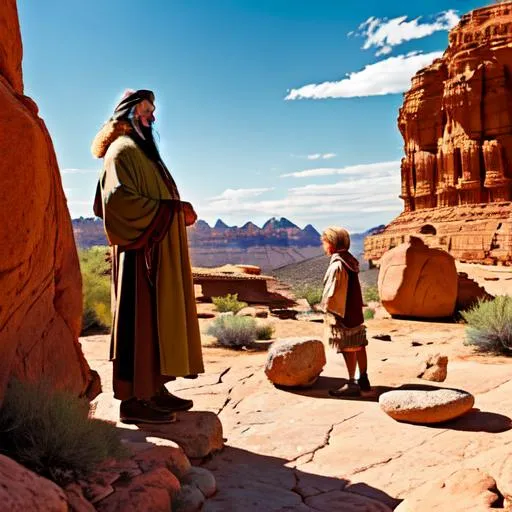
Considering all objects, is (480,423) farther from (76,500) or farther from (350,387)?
(76,500)

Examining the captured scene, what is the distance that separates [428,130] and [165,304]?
45.5 metres

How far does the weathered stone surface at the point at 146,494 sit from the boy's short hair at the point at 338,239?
3.84m

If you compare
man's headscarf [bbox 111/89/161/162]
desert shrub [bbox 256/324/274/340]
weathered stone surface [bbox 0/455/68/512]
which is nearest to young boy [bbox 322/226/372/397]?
man's headscarf [bbox 111/89/161/162]

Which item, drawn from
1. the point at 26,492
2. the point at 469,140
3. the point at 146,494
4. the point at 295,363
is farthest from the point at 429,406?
the point at 469,140

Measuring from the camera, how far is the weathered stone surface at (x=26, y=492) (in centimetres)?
203

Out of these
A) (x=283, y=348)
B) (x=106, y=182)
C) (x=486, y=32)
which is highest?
(x=486, y=32)

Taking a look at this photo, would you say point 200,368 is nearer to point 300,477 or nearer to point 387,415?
point 300,477

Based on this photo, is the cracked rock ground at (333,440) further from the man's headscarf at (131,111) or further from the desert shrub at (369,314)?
the desert shrub at (369,314)

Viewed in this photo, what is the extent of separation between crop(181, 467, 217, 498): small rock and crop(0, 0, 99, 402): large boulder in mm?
880

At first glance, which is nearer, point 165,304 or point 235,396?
point 165,304

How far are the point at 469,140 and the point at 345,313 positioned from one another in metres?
38.0

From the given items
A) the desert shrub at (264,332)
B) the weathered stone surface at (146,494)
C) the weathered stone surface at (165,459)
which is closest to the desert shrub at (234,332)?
the desert shrub at (264,332)

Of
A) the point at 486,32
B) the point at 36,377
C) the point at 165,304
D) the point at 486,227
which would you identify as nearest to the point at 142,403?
the point at 165,304

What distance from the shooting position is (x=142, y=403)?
169 inches
